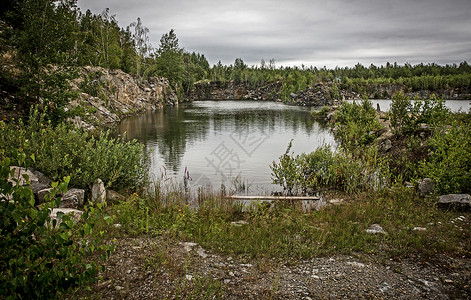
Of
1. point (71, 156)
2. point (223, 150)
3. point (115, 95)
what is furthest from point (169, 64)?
point (71, 156)

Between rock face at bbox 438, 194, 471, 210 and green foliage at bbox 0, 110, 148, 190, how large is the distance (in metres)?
10.7

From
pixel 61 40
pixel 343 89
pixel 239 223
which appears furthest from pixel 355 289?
pixel 343 89

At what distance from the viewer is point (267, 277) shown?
5770 millimetres

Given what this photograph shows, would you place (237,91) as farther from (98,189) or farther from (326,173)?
(98,189)

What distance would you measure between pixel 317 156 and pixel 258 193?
3.68 meters

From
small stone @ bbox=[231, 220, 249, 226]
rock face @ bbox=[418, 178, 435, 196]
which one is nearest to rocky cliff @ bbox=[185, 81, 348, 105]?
rock face @ bbox=[418, 178, 435, 196]

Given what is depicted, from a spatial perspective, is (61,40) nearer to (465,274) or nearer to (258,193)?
(258,193)

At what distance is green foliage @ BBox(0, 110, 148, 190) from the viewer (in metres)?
8.82

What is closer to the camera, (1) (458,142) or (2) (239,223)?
Result: (2) (239,223)

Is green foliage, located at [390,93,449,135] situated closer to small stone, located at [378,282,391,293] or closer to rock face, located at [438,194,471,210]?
rock face, located at [438,194,471,210]

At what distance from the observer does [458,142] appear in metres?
10.1

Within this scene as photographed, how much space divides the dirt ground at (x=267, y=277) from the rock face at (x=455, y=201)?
131 inches

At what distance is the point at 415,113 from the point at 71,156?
1939 centimetres

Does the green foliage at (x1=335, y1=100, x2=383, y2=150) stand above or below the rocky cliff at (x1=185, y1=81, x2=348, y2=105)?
below
